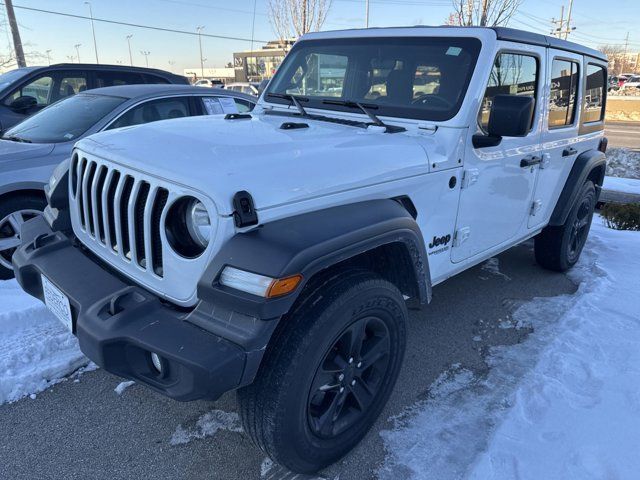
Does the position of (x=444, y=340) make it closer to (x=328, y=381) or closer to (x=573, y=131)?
(x=328, y=381)

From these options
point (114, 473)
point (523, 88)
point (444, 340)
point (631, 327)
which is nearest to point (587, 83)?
point (523, 88)

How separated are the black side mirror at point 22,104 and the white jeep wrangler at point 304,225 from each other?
4190mm

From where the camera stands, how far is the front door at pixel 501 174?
9.86 ft

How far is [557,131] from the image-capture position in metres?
3.87

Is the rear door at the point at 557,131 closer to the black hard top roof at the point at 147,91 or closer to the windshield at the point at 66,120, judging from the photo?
the black hard top roof at the point at 147,91

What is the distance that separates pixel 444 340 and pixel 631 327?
1.36 meters

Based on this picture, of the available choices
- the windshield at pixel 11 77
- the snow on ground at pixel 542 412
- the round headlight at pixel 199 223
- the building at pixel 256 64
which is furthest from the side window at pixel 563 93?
the building at pixel 256 64

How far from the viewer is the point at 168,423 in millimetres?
2623

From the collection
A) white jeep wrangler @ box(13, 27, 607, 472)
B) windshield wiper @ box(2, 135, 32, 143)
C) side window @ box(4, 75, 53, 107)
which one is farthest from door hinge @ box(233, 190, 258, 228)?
side window @ box(4, 75, 53, 107)

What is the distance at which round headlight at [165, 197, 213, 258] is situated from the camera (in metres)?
1.95

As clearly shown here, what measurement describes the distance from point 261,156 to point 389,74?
1.47m

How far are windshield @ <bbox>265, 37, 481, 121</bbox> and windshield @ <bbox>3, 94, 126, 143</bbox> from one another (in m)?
1.92

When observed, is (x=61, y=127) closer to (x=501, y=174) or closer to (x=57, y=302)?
(x=57, y=302)

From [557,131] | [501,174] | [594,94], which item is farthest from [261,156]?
[594,94]
